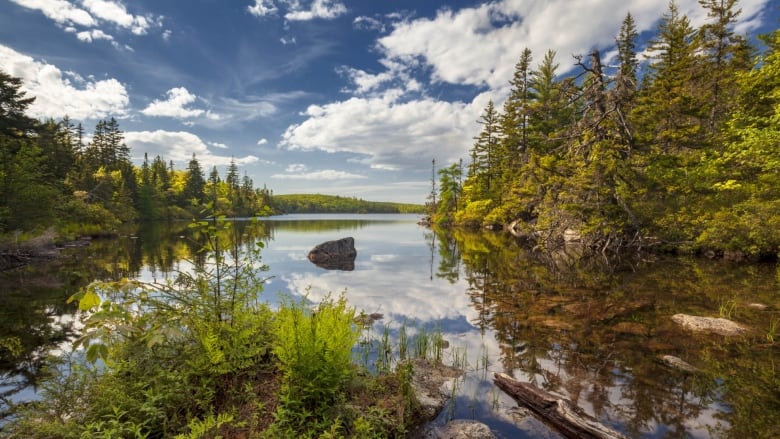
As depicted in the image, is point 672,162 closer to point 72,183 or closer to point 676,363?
point 676,363

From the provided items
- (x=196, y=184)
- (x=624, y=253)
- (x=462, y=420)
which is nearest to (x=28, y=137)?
(x=462, y=420)

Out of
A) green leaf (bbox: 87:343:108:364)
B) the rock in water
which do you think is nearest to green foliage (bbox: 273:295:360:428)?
green leaf (bbox: 87:343:108:364)

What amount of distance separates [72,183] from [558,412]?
55672mm

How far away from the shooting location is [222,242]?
4.32 metres

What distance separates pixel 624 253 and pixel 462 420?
2119 centimetres

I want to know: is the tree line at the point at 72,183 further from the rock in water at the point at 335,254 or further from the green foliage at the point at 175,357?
the rock in water at the point at 335,254

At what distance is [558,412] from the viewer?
4391mm

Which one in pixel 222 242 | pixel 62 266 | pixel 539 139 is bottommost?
pixel 62 266

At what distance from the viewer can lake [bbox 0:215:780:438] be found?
4.77 metres

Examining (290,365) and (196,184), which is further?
(196,184)

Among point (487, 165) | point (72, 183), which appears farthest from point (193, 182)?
point (487, 165)

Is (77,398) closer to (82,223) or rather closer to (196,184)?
(82,223)

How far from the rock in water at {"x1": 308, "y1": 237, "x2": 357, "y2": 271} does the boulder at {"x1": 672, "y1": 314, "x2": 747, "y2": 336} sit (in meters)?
15.0

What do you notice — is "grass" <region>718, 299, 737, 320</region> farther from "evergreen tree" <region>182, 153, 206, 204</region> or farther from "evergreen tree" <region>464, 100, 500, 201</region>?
"evergreen tree" <region>182, 153, 206, 204</region>
